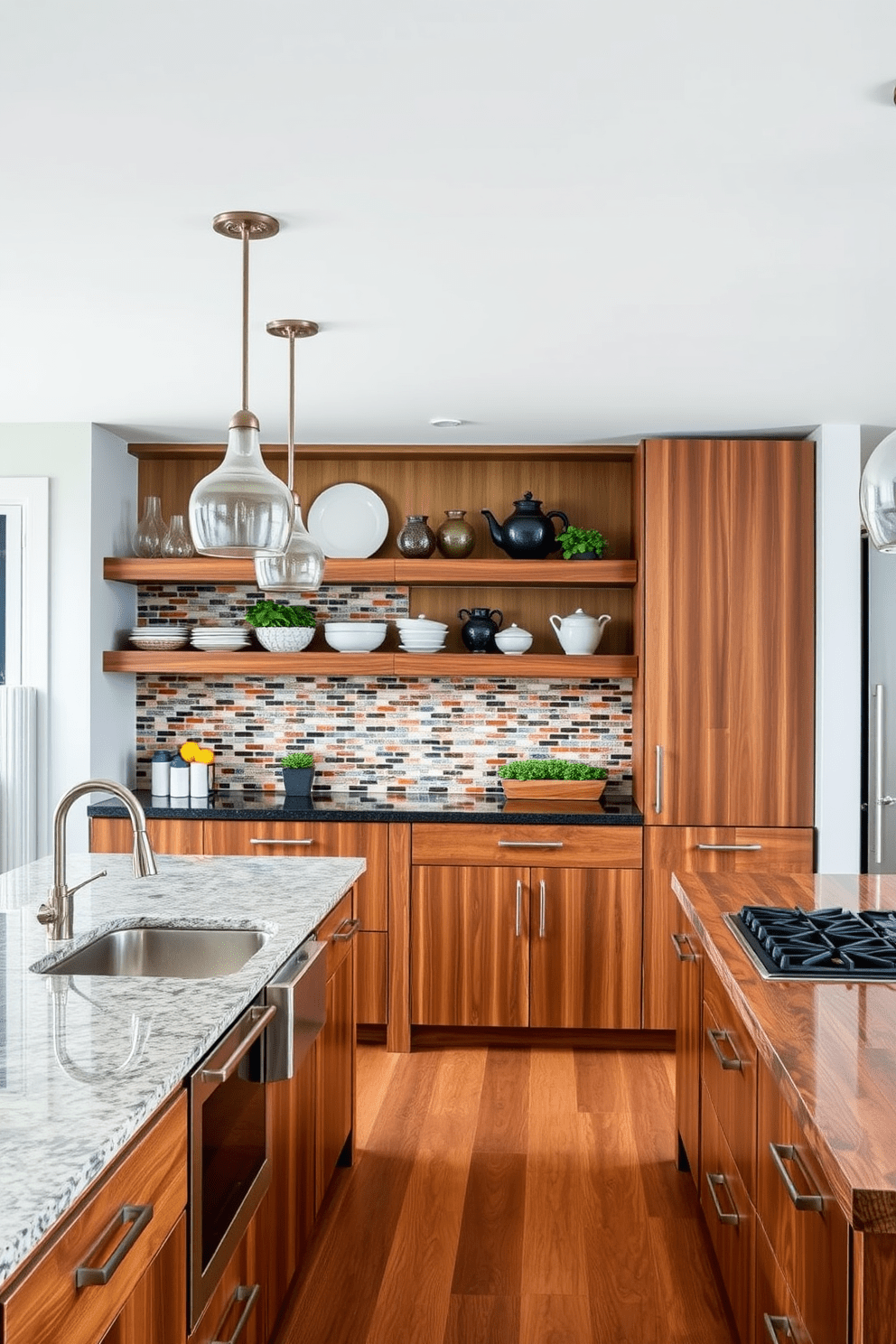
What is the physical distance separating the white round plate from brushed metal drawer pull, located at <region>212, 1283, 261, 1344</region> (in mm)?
3435

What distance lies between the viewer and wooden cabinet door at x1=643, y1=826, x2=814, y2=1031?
15.2ft

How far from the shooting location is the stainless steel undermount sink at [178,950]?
2.65 meters

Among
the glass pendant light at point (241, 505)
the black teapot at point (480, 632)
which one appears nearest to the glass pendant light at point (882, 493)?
the glass pendant light at point (241, 505)

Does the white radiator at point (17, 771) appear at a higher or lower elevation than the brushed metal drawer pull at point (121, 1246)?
higher

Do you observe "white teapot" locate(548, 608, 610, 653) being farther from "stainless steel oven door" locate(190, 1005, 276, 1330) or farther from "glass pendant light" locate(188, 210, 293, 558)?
"stainless steel oven door" locate(190, 1005, 276, 1330)

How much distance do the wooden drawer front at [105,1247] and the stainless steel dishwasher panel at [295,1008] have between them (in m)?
0.49

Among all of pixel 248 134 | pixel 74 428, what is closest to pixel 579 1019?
pixel 74 428

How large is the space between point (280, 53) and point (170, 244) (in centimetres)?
93

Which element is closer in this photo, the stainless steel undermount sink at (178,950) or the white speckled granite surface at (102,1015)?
the white speckled granite surface at (102,1015)

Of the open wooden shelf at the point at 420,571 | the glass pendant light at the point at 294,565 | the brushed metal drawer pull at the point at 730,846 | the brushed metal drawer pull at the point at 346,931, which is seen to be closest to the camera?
the glass pendant light at the point at 294,565

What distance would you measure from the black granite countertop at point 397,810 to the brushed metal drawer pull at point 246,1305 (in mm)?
2486

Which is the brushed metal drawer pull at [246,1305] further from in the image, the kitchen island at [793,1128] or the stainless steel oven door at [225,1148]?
the kitchen island at [793,1128]

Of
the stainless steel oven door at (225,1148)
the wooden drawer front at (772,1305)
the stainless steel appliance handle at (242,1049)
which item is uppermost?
the stainless steel appliance handle at (242,1049)

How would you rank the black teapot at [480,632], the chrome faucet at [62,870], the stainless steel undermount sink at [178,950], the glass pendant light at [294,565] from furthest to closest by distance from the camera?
the black teapot at [480,632]
the glass pendant light at [294,565]
the stainless steel undermount sink at [178,950]
the chrome faucet at [62,870]
